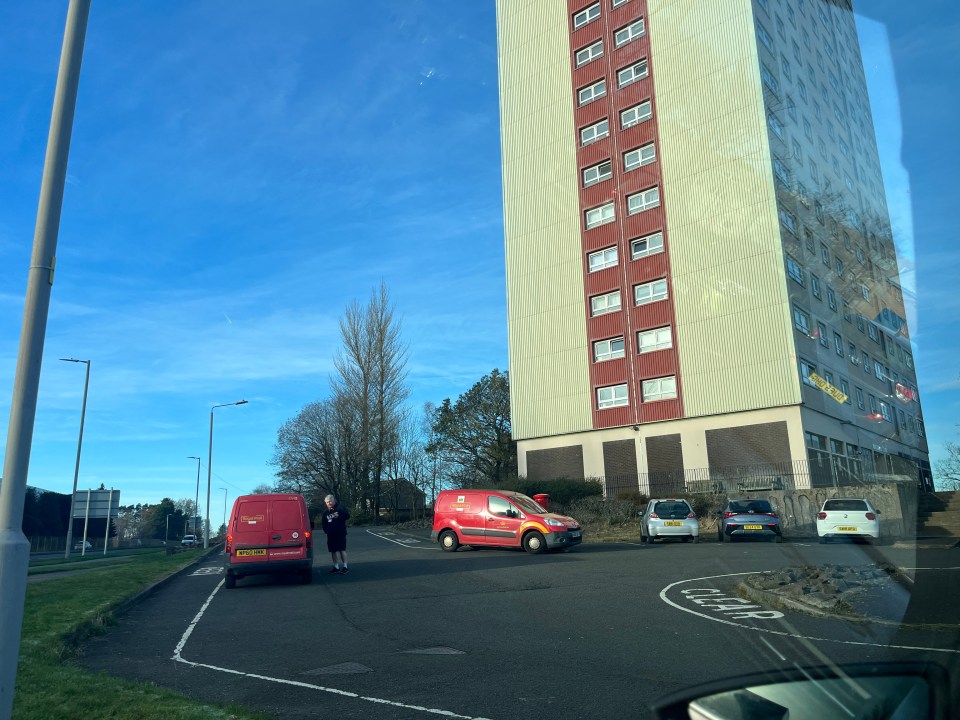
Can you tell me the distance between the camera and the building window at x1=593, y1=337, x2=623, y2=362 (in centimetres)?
3881

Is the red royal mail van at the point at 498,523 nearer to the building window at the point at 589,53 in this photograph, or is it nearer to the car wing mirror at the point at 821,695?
the car wing mirror at the point at 821,695

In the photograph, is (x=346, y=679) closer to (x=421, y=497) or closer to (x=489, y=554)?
(x=489, y=554)

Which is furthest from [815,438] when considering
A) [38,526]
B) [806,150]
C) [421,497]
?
[38,526]

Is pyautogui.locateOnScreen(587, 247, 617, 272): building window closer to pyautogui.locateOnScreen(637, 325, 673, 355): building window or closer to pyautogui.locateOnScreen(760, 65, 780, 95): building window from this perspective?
pyautogui.locateOnScreen(637, 325, 673, 355): building window

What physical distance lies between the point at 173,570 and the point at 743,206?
63.7 ft

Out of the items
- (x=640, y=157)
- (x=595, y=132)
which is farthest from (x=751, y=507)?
(x=595, y=132)

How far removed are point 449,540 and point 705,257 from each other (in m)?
A: 17.8

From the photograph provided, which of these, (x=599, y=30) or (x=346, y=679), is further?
(x=599, y=30)

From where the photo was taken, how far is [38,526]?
70.6 m

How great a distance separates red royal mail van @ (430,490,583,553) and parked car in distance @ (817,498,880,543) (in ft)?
22.2

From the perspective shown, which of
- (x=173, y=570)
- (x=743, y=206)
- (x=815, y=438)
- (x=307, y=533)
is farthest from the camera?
(x=815, y=438)

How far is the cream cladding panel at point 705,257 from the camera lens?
Result: 2756 cm

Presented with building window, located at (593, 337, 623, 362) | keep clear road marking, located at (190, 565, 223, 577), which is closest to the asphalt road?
keep clear road marking, located at (190, 565, 223, 577)

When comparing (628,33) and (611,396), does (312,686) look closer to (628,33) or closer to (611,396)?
(611,396)
